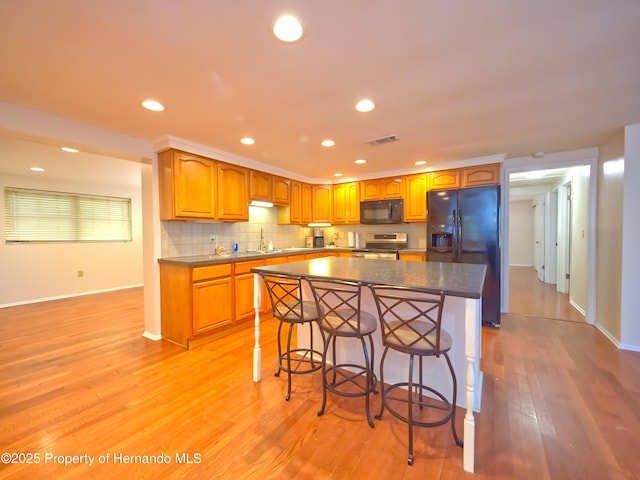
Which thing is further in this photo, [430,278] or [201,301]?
[201,301]

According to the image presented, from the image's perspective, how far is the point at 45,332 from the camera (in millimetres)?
3369

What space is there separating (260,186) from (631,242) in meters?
4.34

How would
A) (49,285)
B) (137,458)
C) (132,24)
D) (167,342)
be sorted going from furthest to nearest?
(49,285), (167,342), (137,458), (132,24)

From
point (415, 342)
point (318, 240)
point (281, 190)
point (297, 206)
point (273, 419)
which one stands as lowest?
point (273, 419)

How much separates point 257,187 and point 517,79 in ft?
10.4

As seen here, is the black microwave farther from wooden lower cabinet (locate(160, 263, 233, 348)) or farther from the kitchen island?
wooden lower cabinet (locate(160, 263, 233, 348))

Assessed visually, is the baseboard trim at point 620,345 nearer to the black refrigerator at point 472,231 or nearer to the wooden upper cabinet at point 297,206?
the black refrigerator at point 472,231

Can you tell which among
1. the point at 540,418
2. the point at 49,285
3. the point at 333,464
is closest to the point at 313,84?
the point at 333,464

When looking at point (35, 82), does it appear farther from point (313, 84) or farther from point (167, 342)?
point (167, 342)

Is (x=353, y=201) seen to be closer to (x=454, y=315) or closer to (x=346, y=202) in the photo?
(x=346, y=202)

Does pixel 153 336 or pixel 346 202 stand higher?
pixel 346 202

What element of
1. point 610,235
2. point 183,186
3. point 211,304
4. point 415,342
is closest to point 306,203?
point 183,186

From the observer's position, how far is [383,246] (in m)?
4.85

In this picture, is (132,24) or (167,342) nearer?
(132,24)
